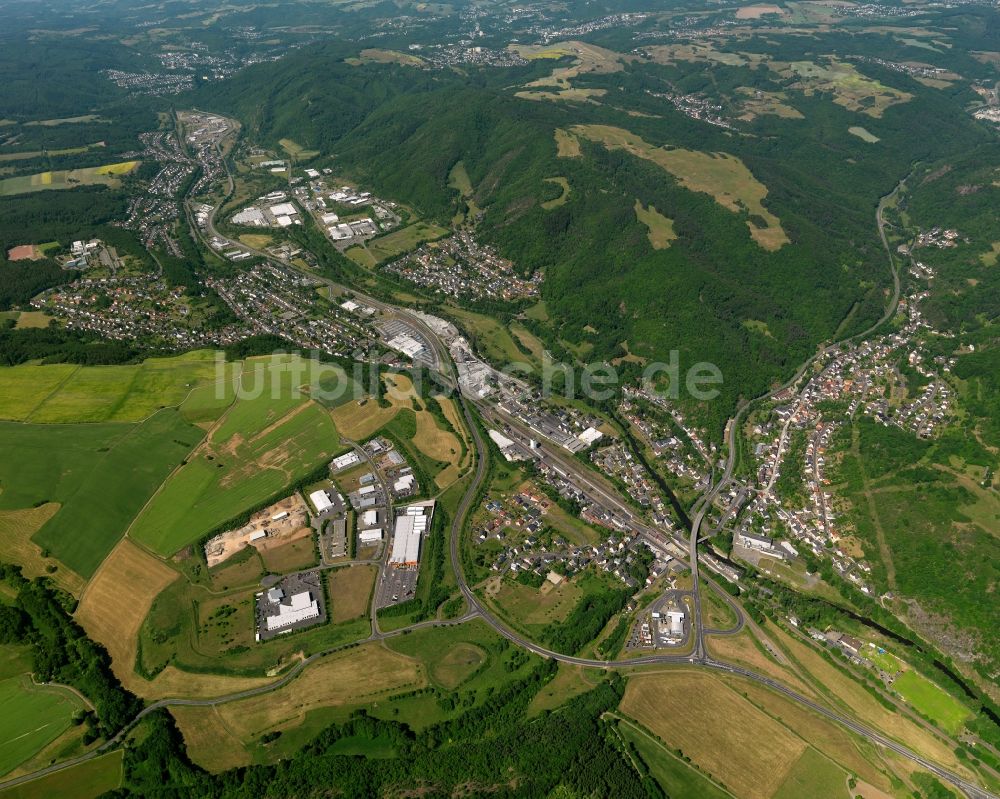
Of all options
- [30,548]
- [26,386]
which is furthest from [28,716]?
[26,386]

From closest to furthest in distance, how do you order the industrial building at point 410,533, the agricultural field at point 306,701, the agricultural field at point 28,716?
1. the agricultural field at point 28,716
2. the agricultural field at point 306,701
3. the industrial building at point 410,533

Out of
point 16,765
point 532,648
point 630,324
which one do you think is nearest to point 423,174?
point 630,324

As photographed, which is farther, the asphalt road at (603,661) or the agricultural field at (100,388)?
the agricultural field at (100,388)

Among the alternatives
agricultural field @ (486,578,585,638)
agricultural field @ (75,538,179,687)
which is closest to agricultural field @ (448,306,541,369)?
agricultural field @ (486,578,585,638)

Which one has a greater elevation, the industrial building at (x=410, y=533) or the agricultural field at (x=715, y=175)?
the agricultural field at (x=715, y=175)

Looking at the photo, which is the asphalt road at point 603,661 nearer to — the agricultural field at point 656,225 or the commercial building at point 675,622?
the commercial building at point 675,622

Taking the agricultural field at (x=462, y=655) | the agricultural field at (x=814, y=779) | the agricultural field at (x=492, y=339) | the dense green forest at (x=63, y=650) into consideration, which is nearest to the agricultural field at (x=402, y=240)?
the agricultural field at (x=492, y=339)

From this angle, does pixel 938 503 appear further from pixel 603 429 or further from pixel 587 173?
pixel 587 173
